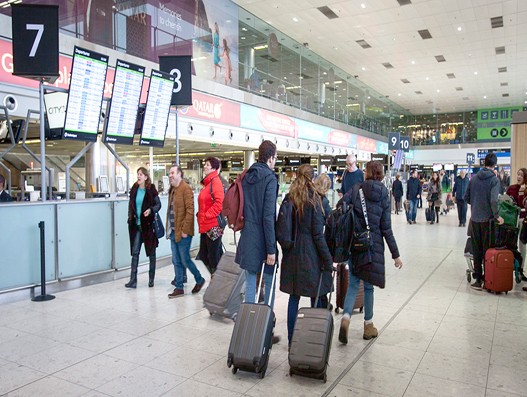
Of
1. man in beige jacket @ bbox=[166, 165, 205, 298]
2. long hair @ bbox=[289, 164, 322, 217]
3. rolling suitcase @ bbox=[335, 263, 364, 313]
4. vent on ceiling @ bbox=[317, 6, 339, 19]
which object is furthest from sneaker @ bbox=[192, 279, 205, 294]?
vent on ceiling @ bbox=[317, 6, 339, 19]

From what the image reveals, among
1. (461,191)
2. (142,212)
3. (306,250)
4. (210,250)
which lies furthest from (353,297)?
(461,191)

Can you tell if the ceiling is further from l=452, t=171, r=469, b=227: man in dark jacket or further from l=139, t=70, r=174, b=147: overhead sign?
l=139, t=70, r=174, b=147: overhead sign

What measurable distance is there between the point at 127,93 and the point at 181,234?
2.55 metres

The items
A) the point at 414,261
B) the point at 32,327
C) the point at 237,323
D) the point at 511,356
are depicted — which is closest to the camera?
the point at 237,323

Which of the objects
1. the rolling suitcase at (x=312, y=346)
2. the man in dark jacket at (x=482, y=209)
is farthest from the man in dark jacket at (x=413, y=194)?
the rolling suitcase at (x=312, y=346)

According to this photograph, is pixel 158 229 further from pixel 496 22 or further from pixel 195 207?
pixel 496 22

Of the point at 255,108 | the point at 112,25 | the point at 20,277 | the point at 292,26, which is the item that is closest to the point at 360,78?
the point at 292,26

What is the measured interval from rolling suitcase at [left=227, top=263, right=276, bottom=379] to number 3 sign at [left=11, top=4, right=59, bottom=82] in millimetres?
3927

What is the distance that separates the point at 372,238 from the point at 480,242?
2.69 metres

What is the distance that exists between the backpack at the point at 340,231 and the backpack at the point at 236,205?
764 millimetres

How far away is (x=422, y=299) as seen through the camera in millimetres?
4988

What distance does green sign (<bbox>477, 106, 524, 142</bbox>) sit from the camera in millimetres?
32444

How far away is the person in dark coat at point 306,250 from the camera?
3256 mm

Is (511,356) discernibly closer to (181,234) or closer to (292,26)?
(181,234)
